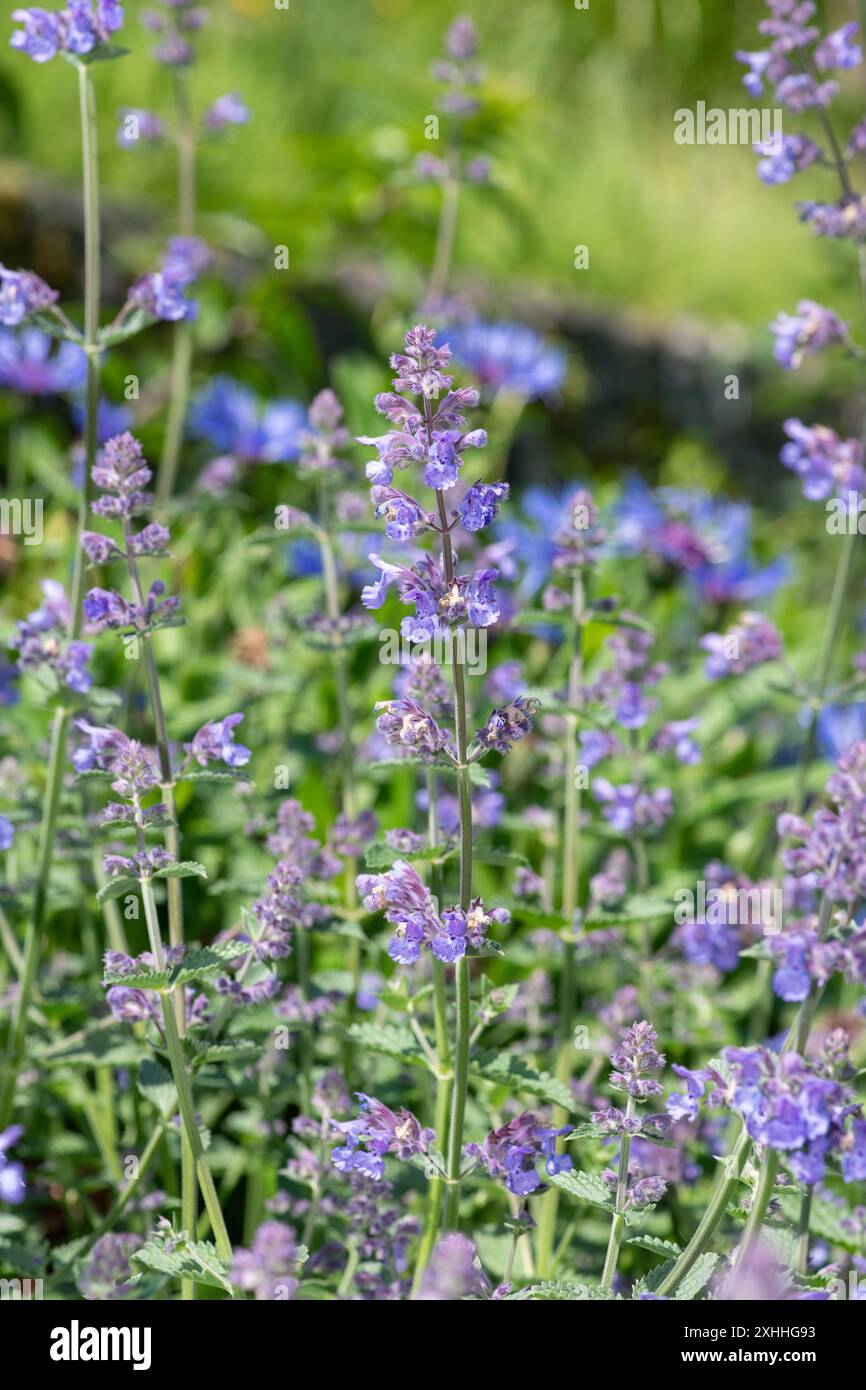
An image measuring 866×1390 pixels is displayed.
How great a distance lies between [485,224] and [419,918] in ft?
26.0

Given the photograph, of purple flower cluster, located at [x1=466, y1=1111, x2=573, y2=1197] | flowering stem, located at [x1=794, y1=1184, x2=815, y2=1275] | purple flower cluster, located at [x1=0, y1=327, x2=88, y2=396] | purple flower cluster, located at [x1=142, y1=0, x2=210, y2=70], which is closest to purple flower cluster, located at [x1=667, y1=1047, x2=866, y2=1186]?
purple flower cluster, located at [x1=466, y1=1111, x2=573, y2=1197]

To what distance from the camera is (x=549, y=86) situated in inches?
476

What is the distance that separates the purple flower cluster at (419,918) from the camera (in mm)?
1770

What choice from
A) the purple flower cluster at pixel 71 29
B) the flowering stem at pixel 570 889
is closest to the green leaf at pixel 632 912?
the flowering stem at pixel 570 889

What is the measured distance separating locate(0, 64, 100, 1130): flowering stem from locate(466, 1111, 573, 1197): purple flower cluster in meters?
0.82

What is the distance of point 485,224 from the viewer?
9094 millimetres

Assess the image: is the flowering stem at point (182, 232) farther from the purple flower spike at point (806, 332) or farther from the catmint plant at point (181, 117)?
the purple flower spike at point (806, 332)

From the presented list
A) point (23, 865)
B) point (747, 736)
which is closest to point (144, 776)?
point (23, 865)

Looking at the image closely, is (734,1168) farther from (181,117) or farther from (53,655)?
(181,117)

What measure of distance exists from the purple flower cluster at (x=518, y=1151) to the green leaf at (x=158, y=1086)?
53 centimetres

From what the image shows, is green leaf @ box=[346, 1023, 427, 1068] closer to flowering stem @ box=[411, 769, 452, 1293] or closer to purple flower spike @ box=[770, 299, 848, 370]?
flowering stem @ box=[411, 769, 452, 1293]

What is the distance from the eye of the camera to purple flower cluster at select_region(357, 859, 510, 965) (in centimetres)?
177
